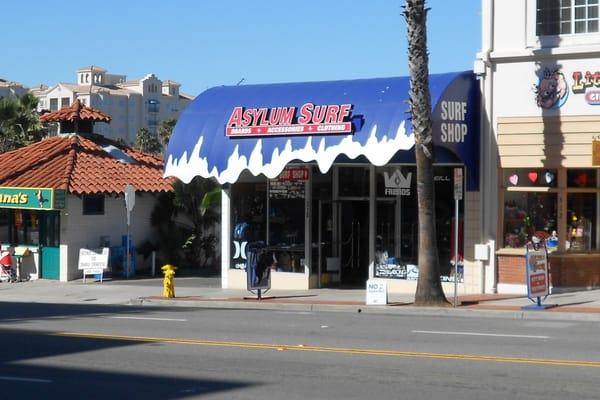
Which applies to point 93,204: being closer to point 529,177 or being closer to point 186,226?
point 186,226

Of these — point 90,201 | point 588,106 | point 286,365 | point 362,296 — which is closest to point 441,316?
point 362,296

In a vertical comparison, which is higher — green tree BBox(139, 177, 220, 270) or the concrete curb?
green tree BBox(139, 177, 220, 270)

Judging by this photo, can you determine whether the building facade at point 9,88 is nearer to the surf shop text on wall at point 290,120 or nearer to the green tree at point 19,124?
the green tree at point 19,124

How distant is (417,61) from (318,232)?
699 cm

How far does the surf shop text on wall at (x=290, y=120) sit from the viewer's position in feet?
76.6

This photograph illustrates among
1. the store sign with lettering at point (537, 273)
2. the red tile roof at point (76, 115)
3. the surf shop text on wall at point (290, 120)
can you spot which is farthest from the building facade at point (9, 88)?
the store sign with lettering at point (537, 273)

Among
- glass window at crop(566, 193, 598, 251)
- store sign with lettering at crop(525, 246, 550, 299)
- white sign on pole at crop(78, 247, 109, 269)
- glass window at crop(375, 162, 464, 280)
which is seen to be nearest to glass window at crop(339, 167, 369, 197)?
glass window at crop(375, 162, 464, 280)

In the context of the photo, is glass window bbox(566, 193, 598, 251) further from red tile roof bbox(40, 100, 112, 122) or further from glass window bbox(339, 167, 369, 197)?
red tile roof bbox(40, 100, 112, 122)

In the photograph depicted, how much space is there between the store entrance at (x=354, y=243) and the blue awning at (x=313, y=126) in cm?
295

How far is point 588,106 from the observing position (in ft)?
71.6

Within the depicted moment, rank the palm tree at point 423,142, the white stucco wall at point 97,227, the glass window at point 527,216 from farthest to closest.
→ 1. the white stucco wall at point 97,227
2. the glass window at point 527,216
3. the palm tree at point 423,142

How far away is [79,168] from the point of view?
32.6m

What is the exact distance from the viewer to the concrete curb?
18766 mm

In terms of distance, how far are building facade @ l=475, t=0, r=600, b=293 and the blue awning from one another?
73 centimetres
